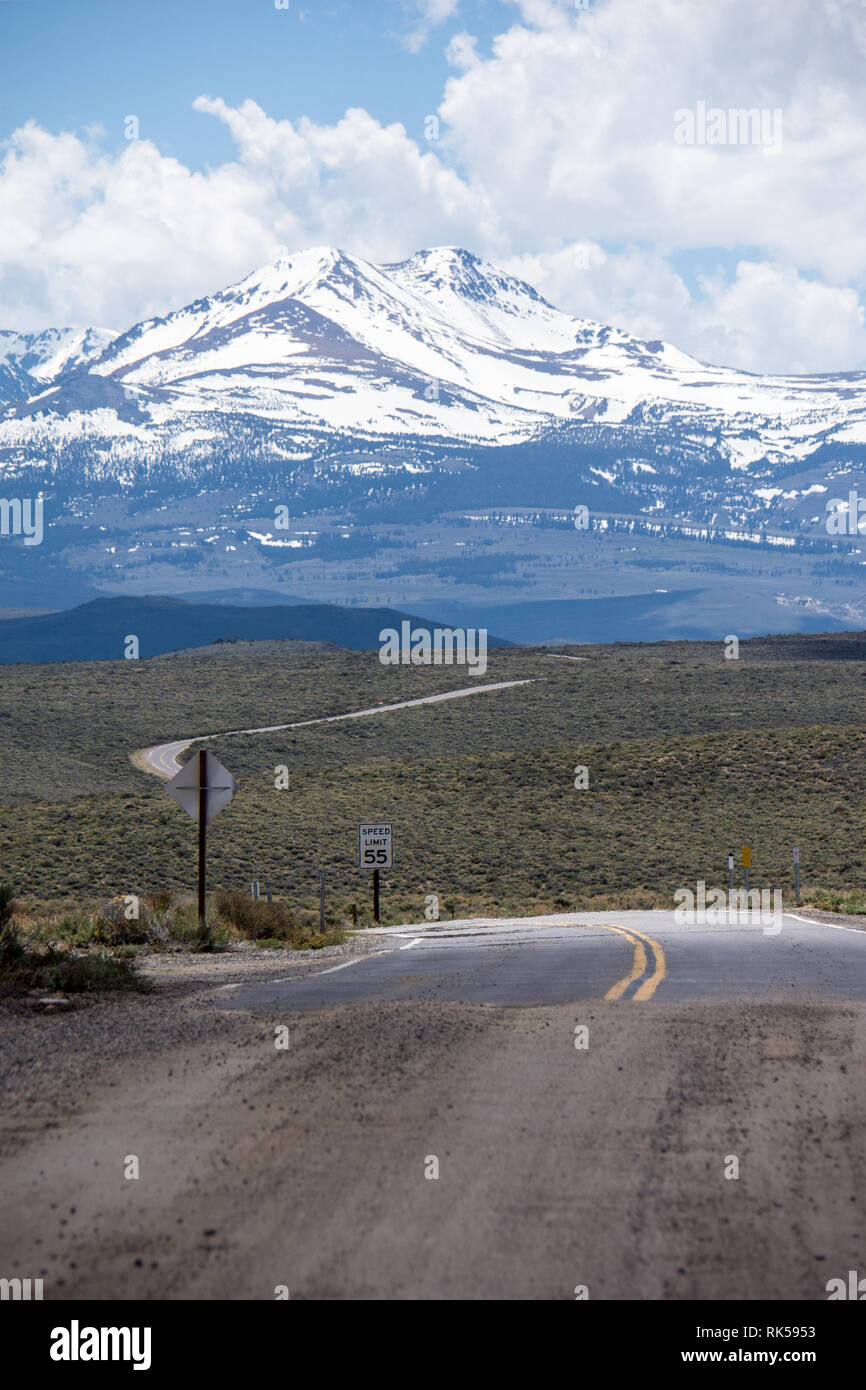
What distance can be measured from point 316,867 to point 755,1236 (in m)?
32.9

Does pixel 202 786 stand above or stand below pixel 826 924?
above

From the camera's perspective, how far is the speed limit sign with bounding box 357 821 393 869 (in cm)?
2778

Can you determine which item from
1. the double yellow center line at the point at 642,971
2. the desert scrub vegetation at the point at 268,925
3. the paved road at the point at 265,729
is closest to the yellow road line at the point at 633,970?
the double yellow center line at the point at 642,971

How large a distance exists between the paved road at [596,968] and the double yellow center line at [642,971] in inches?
0.5

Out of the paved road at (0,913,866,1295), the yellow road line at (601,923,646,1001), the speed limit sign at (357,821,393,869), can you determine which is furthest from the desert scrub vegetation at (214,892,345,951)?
the paved road at (0,913,866,1295)

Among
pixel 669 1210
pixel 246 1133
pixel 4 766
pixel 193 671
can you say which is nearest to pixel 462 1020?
pixel 246 1133

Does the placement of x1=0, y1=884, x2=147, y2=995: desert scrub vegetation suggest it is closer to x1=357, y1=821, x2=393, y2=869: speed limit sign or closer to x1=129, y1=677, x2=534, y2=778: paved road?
x1=357, y1=821, x2=393, y2=869: speed limit sign

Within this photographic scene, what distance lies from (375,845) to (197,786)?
10.8 metres

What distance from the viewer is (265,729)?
8044cm

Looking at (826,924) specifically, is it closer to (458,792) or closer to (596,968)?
(596,968)

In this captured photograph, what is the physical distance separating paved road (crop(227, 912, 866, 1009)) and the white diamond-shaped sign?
3.18 metres

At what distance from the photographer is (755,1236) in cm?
512

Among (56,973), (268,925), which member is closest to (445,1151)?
(56,973)
